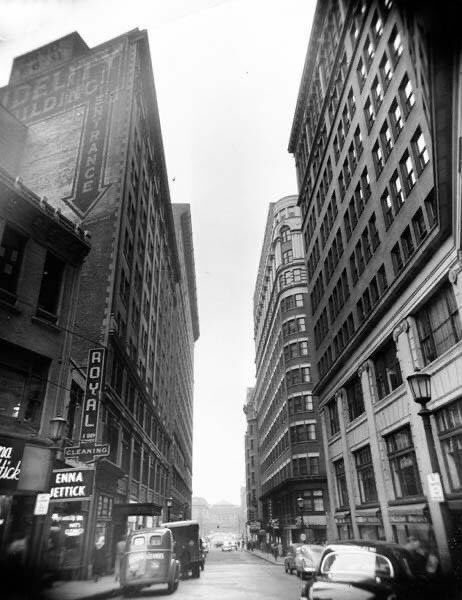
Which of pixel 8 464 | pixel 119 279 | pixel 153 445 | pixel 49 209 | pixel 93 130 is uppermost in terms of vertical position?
pixel 93 130

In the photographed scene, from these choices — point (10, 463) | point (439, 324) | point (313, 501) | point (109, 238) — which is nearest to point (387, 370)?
point (439, 324)

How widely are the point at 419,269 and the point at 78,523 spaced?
20.3 metres

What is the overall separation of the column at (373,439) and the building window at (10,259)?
20348mm

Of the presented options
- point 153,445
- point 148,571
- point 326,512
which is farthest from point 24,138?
point 326,512

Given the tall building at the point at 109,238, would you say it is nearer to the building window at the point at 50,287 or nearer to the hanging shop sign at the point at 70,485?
the hanging shop sign at the point at 70,485

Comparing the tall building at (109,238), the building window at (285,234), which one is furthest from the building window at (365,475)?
the building window at (285,234)

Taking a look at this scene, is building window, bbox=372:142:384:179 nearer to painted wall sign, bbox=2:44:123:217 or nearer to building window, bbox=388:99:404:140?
building window, bbox=388:99:404:140

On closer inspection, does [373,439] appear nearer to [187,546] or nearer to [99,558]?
[187,546]

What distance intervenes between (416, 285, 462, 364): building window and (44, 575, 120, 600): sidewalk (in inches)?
647

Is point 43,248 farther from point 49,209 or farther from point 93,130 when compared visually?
point 93,130

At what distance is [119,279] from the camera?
3284cm

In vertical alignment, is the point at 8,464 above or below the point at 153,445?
below

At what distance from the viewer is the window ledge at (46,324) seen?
19156 millimetres

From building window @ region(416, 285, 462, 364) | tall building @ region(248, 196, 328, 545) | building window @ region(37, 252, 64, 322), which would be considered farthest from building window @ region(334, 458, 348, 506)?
building window @ region(37, 252, 64, 322)
